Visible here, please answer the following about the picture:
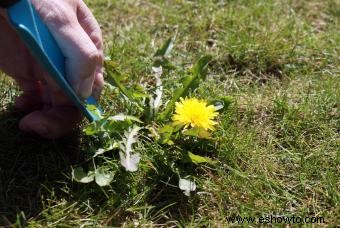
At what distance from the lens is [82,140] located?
1.96 metres

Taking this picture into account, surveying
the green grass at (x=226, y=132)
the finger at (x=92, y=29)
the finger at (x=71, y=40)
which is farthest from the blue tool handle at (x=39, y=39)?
the green grass at (x=226, y=132)

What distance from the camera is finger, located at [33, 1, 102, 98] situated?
66.7 inches

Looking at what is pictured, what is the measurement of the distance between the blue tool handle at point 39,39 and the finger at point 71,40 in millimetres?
20

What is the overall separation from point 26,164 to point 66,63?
0.41 metres

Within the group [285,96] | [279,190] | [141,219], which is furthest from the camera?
[285,96]

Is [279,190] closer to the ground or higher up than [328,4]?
closer to the ground

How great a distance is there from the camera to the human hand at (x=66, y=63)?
1.70 m

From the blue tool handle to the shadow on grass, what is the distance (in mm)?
257

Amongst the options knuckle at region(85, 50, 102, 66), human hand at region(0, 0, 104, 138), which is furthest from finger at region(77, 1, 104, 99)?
knuckle at region(85, 50, 102, 66)

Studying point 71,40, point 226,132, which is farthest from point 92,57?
point 226,132

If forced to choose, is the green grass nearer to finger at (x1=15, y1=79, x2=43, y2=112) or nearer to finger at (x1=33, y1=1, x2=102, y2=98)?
finger at (x1=15, y1=79, x2=43, y2=112)

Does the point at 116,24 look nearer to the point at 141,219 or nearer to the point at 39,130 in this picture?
the point at 39,130

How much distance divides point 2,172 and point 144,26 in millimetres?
1211

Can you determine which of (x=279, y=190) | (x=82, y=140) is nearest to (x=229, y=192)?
(x=279, y=190)
